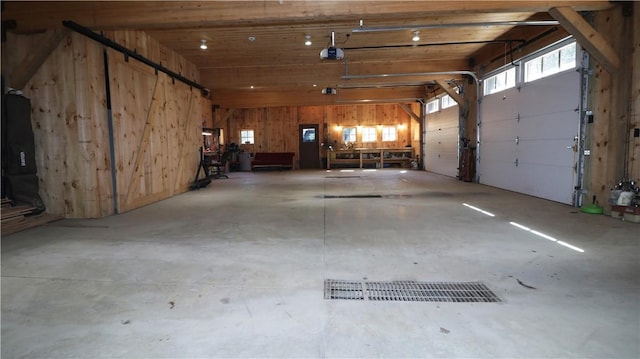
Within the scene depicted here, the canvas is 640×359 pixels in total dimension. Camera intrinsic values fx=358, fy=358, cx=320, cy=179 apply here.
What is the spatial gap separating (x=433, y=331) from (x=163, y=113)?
22.7ft

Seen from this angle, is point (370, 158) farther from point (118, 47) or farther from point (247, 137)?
point (118, 47)

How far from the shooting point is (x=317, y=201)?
6.54m

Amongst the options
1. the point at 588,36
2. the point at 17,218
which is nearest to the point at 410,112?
the point at 588,36

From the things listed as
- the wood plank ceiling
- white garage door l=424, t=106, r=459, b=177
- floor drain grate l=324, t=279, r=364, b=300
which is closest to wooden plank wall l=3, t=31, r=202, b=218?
the wood plank ceiling

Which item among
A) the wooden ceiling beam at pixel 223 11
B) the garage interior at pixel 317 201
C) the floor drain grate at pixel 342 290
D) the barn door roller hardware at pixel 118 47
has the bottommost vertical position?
the floor drain grate at pixel 342 290

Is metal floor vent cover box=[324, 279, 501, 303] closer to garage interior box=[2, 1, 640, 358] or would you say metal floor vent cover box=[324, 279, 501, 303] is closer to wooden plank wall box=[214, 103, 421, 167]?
garage interior box=[2, 1, 640, 358]

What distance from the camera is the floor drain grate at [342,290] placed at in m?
2.36

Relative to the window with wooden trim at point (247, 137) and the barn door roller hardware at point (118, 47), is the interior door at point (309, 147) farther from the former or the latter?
the barn door roller hardware at point (118, 47)

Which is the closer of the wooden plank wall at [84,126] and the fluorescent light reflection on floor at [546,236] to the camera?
the fluorescent light reflection on floor at [546,236]

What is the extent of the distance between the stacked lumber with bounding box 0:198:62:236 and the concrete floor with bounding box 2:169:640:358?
0.20m

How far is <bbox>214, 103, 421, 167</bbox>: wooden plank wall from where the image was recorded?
54.0ft

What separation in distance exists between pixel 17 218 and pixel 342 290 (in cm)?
450

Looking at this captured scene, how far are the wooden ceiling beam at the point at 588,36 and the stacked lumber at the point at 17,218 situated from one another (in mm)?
7391

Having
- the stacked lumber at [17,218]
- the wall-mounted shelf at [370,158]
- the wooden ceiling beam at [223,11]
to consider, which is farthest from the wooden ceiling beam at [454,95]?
the stacked lumber at [17,218]
